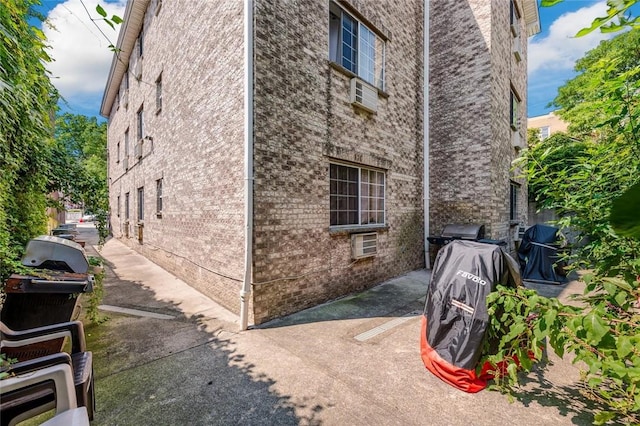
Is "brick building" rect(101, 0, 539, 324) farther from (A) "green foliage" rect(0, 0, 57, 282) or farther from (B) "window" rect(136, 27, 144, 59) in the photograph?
(A) "green foliage" rect(0, 0, 57, 282)

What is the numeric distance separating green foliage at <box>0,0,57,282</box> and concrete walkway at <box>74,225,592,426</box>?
5.75 feet

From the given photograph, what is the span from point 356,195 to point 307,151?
5.94 ft

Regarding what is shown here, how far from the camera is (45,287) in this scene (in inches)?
119

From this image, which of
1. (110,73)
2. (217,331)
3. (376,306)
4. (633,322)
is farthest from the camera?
(110,73)

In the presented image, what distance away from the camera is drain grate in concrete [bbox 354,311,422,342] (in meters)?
4.07

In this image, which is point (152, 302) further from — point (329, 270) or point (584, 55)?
point (584, 55)

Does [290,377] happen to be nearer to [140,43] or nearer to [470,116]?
[470,116]

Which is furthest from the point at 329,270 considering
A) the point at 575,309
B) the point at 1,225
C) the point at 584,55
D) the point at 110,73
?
the point at 584,55

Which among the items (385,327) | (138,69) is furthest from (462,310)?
(138,69)

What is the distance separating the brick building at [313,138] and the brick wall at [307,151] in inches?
1.0

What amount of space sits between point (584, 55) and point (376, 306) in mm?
20197

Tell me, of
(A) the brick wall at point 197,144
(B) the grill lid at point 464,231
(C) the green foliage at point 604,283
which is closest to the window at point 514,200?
(B) the grill lid at point 464,231

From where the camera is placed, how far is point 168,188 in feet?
25.7

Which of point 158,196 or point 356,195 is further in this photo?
point 158,196
